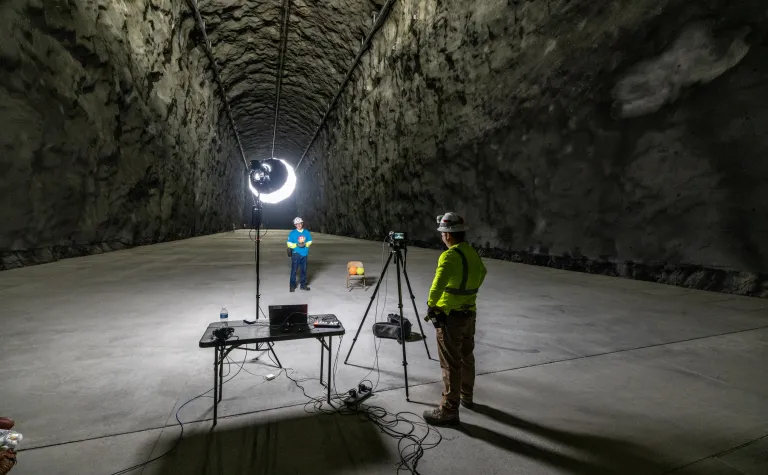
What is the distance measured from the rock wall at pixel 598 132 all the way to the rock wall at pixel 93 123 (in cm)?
982

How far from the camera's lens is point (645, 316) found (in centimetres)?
482

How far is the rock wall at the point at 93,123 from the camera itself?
780cm

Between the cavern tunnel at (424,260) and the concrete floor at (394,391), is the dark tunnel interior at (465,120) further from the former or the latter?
the concrete floor at (394,391)

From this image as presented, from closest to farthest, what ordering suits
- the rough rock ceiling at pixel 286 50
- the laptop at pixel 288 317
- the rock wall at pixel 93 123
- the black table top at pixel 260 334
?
the black table top at pixel 260 334, the laptop at pixel 288 317, the rock wall at pixel 93 123, the rough rock ceiling at pixel 286 50

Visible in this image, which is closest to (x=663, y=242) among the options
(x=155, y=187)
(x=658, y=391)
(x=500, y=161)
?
(x=500, y=161)

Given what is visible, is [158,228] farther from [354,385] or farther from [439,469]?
[439,469]

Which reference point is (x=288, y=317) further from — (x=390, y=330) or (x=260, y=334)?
(x=390, y=330)

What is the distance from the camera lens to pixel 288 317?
2.70 metres

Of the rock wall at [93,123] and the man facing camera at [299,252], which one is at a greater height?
the rock wall at [93,123]

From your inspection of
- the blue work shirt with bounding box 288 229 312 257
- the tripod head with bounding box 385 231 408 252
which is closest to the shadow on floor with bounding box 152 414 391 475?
the tripod head with bounding box 385 231 408 252

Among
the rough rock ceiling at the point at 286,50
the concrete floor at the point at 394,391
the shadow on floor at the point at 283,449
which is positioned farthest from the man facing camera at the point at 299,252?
the rough rock ceiling at the point at 286,50

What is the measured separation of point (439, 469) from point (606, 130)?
27.9 ft

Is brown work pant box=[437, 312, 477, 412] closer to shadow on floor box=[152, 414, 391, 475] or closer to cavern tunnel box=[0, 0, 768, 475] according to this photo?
cavern tunnel box=[0, 0, 768, 475]

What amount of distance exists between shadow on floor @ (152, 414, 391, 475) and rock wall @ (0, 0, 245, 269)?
8.72m
